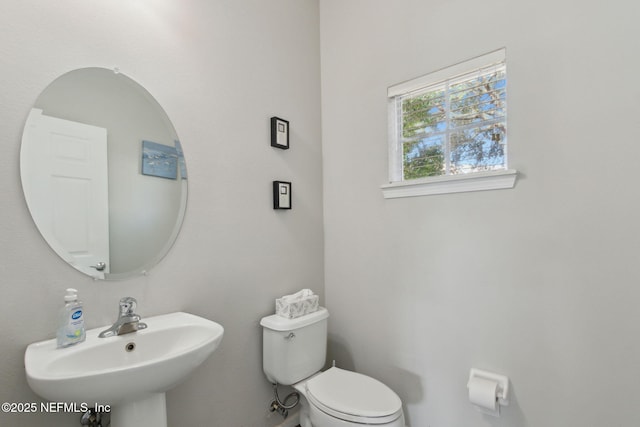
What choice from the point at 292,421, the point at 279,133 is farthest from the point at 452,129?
the point at 292,421

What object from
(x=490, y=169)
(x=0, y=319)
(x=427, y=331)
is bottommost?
(x=427, y=331)

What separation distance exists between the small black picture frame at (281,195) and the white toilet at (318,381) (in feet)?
2.08

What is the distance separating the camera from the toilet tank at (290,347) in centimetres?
157

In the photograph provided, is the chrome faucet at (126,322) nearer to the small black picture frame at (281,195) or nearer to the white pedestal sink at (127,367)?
the white pedestal sink at (127,367)

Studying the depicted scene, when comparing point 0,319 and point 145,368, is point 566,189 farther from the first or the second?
point 0,319

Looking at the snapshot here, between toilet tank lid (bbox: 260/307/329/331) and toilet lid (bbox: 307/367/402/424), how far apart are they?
11.1 inches

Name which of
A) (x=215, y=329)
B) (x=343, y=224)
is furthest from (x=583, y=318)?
(x=215, y=329)

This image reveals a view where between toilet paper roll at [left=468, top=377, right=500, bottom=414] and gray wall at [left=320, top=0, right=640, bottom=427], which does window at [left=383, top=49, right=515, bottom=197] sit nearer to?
gray wall at [left=320, top=0, right=640, bottom=427]

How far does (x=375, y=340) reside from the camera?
6.05 ft

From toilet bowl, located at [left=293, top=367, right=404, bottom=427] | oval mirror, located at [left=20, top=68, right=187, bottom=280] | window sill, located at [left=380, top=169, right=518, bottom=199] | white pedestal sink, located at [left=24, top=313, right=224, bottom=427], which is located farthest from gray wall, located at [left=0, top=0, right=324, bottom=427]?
window sill, located at [left=380, top=169, right=518, bottom=199]

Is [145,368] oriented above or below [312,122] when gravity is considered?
below

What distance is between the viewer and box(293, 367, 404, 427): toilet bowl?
4.17 feet

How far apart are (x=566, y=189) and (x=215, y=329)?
154 cm

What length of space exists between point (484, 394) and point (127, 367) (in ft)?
4.58
